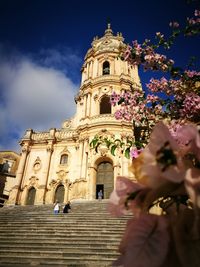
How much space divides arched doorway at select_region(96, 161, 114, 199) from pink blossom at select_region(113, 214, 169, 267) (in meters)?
21.4

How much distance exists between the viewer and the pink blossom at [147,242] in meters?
0.65

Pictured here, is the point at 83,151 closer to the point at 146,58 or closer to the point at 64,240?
the point at 64,240

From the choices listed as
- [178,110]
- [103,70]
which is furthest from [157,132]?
[103,70]

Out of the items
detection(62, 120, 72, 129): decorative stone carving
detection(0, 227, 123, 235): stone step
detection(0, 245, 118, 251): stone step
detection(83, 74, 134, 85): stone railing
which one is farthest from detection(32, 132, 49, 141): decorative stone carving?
detection(0, 245, 118, 251): stone step

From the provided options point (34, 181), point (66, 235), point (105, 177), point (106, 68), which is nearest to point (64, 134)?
point (34, 181)

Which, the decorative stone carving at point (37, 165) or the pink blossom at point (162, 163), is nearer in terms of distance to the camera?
the pink blossom at point (162, 163)

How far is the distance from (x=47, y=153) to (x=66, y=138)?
2.66 m

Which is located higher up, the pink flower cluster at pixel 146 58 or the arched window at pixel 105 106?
the arched window at pixel 105 106

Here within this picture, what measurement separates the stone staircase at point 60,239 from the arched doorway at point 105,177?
749 cm

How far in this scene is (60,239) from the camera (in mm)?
9867

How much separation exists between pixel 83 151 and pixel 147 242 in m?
23.1

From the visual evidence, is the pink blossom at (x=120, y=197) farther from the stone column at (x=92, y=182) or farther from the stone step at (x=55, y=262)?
the stone column at (x=92, y=182)

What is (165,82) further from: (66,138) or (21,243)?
(66,138)

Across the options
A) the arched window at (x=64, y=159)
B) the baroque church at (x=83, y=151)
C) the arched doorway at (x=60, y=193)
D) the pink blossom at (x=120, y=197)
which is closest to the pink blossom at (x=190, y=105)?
the pink blossom at (x=120, y=197)
